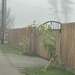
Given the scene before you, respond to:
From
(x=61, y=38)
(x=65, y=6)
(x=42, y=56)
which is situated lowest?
(x=42, y=56)

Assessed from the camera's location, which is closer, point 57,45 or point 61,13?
point 57,45

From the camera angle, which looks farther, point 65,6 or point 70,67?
point 65,6

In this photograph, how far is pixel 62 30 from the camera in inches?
601

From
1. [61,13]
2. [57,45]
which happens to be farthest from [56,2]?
[57,45]

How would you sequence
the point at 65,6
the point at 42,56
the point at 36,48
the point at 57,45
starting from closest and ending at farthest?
the point at 57,45, the point at 42,56, the point at 36,48, the point at 65,6

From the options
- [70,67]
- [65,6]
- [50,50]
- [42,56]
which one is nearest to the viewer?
[70,67]

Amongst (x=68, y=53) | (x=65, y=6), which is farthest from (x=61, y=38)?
(x=65, y=6)

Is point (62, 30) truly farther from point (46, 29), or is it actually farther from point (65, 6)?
point (65, 6)

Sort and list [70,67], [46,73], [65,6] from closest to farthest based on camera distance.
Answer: [46,73] → [70,67] → [65,6]

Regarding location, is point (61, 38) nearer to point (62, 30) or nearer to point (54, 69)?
point (62, 30)

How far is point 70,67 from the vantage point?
13617 mm

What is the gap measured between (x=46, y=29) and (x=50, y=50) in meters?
1.01

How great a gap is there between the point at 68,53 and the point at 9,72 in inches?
113

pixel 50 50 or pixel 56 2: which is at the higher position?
pixel 56 2
